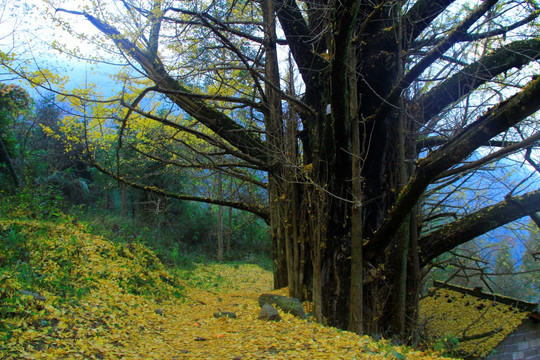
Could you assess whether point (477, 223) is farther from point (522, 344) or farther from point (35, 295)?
point (522, 344)

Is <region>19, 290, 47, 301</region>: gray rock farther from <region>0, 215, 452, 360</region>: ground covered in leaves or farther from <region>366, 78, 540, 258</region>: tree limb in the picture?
<region>366, 78, 540, 258</region>: tree limb

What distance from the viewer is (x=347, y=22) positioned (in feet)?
11.6

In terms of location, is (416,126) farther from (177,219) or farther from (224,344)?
(177,219)

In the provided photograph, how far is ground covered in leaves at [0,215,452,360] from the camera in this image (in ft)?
10.6

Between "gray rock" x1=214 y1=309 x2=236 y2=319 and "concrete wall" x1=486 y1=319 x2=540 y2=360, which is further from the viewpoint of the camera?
"concrete wall" x1=486 y1=319 x2=540 y2=360

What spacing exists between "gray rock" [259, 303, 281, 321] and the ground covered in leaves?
111mm

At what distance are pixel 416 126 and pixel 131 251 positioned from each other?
20.7 feet

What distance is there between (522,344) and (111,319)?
9.24 meters

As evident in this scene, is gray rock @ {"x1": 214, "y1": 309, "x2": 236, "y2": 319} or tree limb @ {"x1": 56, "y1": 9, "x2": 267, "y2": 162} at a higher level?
tree limb @ {"x1": 56, "y1": 9, "x2": 267, "y2": 162}

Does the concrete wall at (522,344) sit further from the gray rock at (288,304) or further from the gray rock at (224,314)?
the gray rock at (224,314)

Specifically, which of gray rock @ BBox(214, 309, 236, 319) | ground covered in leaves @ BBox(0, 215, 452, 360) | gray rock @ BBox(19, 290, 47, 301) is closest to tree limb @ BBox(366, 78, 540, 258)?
ground covered in leaves @ BBox(0, 215, 452, 360)

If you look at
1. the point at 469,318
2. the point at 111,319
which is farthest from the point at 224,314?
the point at 469,318

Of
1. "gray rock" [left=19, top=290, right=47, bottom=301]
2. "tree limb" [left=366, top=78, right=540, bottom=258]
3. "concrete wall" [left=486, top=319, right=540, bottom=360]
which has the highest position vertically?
"tree limb" [left=366, top=78, right=540, bottom=258]

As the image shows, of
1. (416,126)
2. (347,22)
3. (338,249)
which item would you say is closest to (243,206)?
(338,249)
